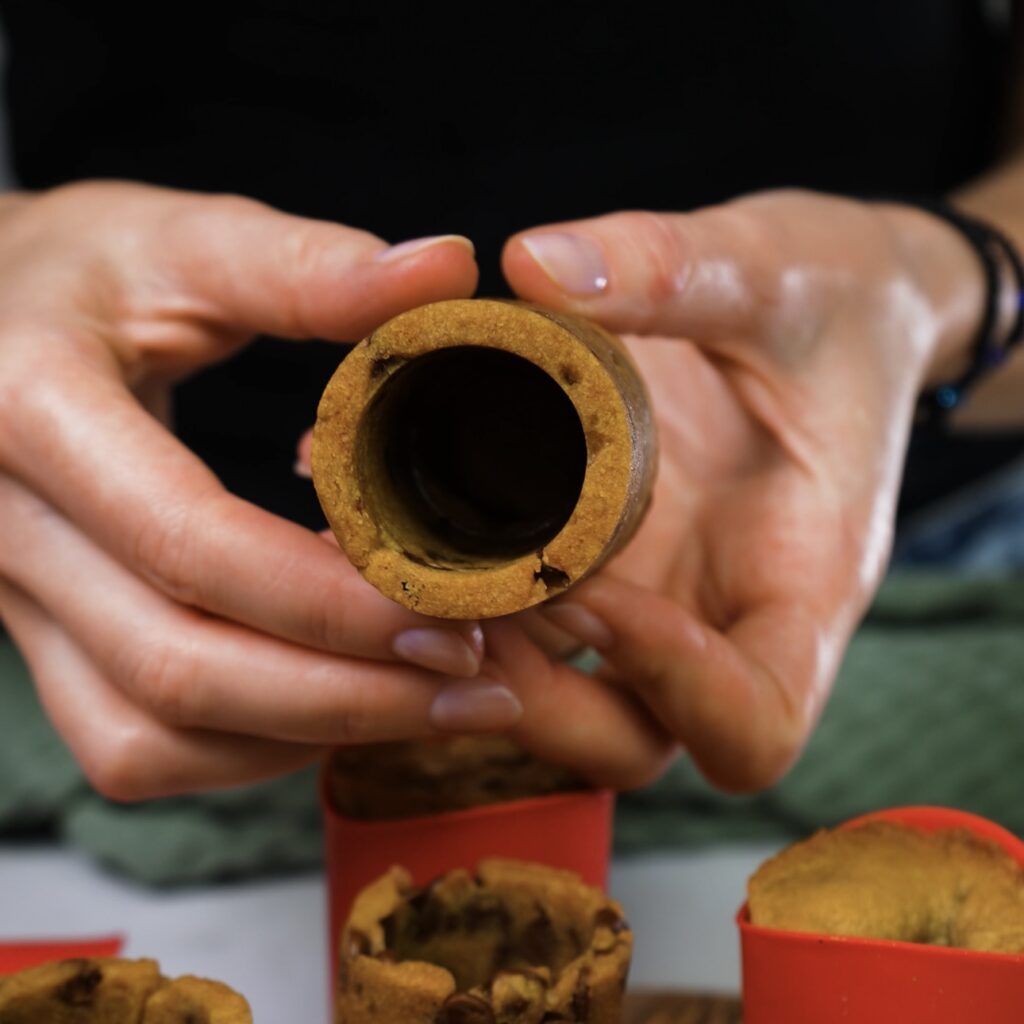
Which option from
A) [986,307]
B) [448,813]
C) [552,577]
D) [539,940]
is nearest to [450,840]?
[448,813]

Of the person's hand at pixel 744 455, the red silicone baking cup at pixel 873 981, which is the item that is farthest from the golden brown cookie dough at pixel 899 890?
the person's hand at pixel 744 455

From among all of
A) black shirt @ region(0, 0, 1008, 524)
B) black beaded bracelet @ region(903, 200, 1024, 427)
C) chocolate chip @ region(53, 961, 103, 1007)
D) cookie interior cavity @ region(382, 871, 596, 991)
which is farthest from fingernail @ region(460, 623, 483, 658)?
black beaded bracelet @ region(903, 200, 1024, 427)

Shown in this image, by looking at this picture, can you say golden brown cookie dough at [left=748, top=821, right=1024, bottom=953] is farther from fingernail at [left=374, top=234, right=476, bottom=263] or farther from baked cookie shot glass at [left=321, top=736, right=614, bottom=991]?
fingernail at [left=374, top=234, right=476, bottom=263]

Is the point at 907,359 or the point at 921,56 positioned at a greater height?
the point at 921,56

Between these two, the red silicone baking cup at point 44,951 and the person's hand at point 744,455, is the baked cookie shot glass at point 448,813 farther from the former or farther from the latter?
the red silicone baking cup at point 44,951

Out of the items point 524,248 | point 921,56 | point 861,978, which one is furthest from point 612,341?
point 921,56

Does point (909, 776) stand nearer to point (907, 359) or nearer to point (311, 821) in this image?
point (907, 359)
